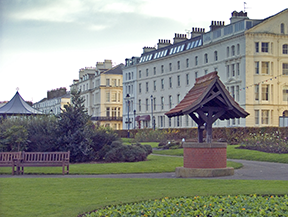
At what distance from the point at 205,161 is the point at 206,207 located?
6.93 meters

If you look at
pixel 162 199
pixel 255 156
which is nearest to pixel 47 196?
pixel 162 199

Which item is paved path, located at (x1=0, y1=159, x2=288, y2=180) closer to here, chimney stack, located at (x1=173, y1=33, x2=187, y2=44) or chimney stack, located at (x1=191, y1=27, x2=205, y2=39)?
chimney stack, located at (x1=191, y1=27, x2=205, y2=39)

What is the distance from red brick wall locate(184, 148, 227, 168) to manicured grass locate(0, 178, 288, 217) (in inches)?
72.0

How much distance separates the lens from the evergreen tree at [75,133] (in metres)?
26.3

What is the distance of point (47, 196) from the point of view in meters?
12.9

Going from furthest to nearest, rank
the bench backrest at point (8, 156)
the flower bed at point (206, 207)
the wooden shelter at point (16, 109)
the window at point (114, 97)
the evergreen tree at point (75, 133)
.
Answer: the window at point (114, 97) → the wooden shelter at point (16, 109) → the evergreen tree at point (75, 133) → the bench backrest at point (8, 156) → the flower bed at point (206, 207)

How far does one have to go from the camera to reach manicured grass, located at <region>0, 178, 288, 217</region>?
11.3 metres

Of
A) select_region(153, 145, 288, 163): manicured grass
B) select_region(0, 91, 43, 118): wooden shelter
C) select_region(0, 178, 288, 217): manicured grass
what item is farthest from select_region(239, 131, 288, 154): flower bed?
select_region(0, 91, 43, 118): wooden shelter

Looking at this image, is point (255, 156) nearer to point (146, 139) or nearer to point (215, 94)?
point (215, 94)

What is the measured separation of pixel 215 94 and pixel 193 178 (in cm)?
337

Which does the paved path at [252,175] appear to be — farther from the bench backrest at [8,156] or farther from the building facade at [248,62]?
the building facade at [248,62]

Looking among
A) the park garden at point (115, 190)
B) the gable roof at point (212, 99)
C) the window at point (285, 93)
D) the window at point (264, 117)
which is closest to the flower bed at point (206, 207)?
the park garden at point (115, 190)

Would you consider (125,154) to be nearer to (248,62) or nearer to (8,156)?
(8,156)

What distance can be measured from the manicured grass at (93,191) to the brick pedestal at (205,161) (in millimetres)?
1536
